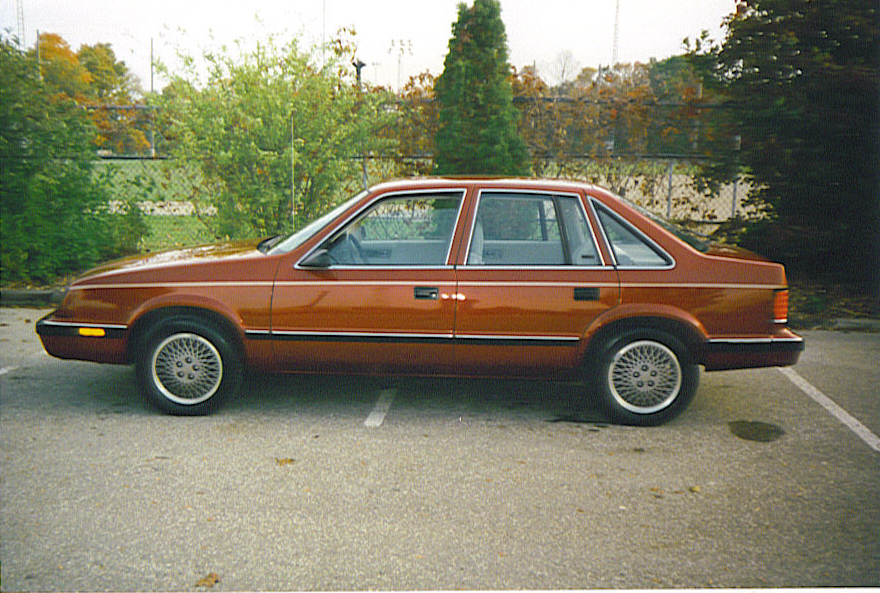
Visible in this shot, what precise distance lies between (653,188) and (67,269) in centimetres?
854

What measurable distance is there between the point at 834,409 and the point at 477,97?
669cm

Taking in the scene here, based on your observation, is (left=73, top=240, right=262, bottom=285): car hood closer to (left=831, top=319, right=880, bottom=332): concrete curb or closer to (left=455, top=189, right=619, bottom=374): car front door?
(left=455, top=189, right=619, bottom=374): car front door

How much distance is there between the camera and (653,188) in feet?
41.2

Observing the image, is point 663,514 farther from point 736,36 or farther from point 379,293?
point 736,36

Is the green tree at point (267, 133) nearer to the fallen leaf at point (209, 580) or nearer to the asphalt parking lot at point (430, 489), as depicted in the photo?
the asphalt parking lot at point (430, 489)

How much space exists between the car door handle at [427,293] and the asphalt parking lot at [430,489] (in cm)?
86

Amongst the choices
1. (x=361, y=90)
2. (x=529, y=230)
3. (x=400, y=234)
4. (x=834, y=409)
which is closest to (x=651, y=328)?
(x=529, y=230)

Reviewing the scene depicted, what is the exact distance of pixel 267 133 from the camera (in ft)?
33.5

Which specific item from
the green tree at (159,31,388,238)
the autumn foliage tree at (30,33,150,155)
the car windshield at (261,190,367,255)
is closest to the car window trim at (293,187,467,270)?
the car windshield at (261,190,367,255)

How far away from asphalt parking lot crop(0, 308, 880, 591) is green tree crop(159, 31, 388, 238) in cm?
451

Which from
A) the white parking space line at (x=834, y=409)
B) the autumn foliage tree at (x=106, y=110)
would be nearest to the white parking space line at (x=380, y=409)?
the white parking space line at (x=834, y=409)

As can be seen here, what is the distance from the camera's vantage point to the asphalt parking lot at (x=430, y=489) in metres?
3.41

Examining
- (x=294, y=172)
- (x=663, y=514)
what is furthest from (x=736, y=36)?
(x=663, y=514)

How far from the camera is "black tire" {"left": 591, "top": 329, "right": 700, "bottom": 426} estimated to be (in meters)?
5.24
